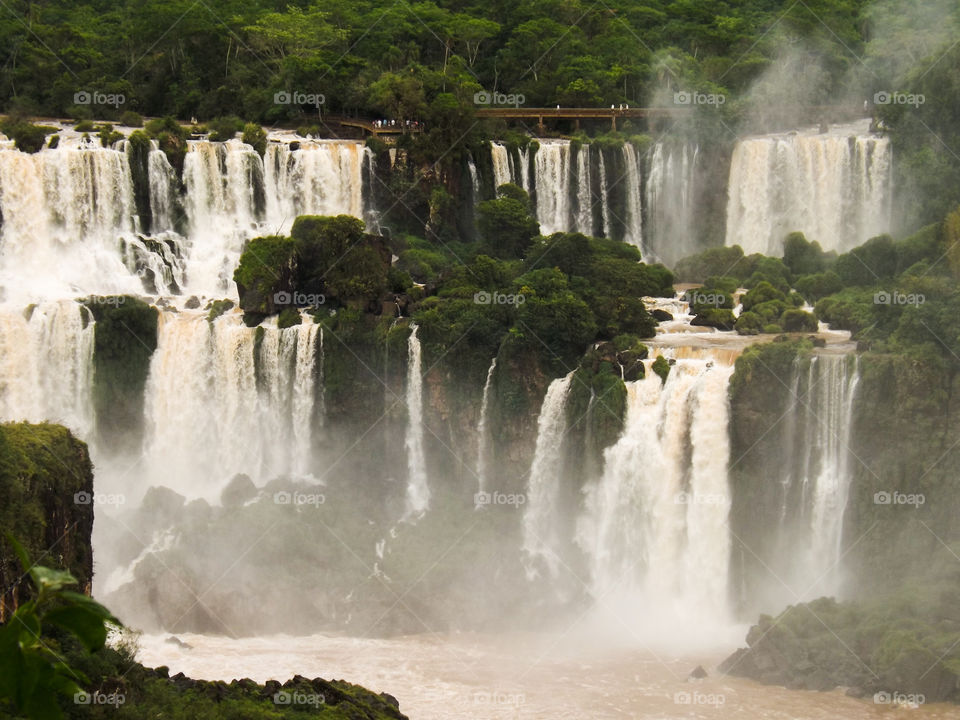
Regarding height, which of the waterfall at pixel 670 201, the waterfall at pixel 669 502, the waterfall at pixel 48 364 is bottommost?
the waterfall at pixel 669 502

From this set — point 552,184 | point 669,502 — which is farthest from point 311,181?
point 669,502

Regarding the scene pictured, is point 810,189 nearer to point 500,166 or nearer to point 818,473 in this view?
point 500,166

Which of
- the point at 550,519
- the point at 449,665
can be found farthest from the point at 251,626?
the point at 550,519

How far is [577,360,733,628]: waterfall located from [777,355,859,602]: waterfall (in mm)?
1795

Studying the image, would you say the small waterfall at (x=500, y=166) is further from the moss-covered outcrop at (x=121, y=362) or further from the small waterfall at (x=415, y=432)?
the moss-covered outcrop at (x=121, y=362)

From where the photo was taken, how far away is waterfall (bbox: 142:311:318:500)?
44.7 metres

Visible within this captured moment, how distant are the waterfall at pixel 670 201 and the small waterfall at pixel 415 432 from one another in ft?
47.8

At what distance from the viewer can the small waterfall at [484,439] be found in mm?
42656

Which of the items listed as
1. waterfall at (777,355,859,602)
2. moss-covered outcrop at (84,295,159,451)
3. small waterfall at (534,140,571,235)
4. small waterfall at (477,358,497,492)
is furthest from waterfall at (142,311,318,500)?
waterfall at (777,355,859,602)

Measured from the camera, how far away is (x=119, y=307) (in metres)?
45.0

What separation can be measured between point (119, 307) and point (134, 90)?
16139 millimetres

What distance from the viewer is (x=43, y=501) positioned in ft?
89.2

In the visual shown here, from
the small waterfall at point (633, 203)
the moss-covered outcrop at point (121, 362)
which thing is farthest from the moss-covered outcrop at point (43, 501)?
the small waterfall at point (633, 203)

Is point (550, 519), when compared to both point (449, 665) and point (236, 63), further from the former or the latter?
point (236, 63)
